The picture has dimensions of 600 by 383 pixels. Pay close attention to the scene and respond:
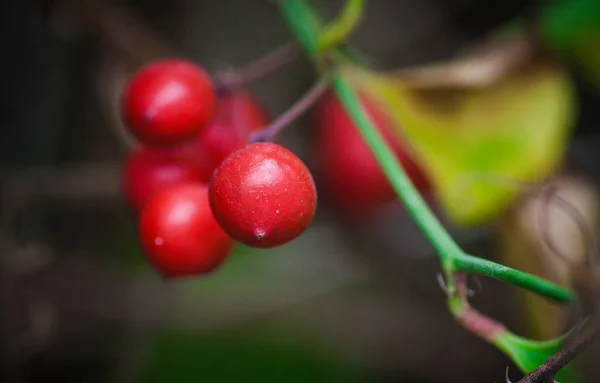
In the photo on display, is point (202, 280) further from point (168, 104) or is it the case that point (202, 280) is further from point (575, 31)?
point (575, 31)

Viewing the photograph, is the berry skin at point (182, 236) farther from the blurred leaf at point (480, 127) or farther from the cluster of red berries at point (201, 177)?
the blurred leaf at point (480, 127)

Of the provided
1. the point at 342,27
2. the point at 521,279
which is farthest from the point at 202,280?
the point at 521,279

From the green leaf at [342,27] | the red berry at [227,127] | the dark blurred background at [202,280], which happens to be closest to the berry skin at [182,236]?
the red berry at [227,127]

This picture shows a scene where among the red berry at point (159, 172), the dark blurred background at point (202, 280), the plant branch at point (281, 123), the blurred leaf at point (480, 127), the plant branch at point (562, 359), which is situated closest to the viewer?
the plant branch at point (562, 359)

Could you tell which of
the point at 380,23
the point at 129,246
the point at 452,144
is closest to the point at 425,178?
the point at 452,144

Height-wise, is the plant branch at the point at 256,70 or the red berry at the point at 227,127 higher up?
the plant branch at the point at 256,70

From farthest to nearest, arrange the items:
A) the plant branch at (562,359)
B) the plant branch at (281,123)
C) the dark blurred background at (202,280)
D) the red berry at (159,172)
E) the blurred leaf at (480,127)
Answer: the dark blurred background at (202,280) < the blurred leaf at (480,127) < the red berry at (159,172) < the plant branch at (281,123) < the plant branch at (562,359)

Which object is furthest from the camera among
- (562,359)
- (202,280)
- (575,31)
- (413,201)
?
(202,280)

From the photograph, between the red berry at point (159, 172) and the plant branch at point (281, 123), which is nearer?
the plant branch at point (281, 123)
